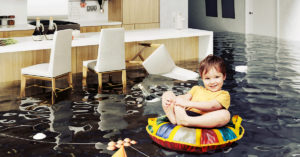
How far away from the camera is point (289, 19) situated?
38.8 ft

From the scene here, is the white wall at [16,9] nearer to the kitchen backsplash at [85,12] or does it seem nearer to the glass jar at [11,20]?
the glass jar at [11,20]

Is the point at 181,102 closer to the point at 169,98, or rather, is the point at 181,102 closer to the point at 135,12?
the point at 169,98

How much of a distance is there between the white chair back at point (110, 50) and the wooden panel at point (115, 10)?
281 centimetres

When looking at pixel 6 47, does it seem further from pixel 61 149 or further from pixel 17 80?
pixel 61 149

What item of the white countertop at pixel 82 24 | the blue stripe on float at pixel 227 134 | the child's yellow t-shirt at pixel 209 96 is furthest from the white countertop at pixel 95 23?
the blue stripe on float at pixel 227 134

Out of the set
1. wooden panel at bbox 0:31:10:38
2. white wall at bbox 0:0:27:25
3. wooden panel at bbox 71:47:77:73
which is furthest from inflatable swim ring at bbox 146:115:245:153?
white wall at bbox 0:0:27:25

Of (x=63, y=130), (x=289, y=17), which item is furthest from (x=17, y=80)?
(x=289, y=17)

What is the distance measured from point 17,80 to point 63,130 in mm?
2285

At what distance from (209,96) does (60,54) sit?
7.75 ft

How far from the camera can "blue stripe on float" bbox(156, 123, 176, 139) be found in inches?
149

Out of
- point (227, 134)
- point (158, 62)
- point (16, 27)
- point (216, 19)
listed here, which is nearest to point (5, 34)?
point (16, 27)

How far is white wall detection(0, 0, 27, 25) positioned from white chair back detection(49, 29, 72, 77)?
283 cm

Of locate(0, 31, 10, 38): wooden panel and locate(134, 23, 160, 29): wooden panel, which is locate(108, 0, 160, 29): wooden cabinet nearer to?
locate(134, 23, 160, 29): wooden panel

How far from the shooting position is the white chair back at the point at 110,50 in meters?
5.88
